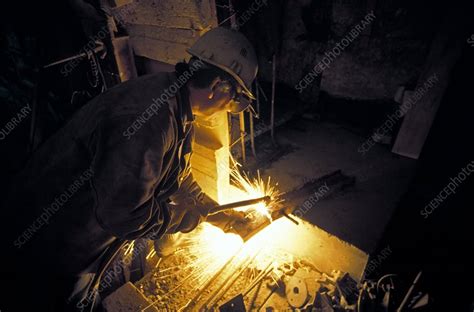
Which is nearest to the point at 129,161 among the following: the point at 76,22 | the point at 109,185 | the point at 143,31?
the point at 109,185

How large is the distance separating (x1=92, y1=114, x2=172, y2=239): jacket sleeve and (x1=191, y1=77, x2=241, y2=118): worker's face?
1.41 ft

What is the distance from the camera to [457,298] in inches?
98.3

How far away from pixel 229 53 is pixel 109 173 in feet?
4.60

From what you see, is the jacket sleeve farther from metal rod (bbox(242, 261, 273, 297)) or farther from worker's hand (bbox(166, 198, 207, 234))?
metal rod (bbox(242, 261, 273, 297))

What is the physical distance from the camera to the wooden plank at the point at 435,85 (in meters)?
4.55

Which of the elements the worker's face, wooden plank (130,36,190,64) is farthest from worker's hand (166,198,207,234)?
wooden plank (130,36,190,64)

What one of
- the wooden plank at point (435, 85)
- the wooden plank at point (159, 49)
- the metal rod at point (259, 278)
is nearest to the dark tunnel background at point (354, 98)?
the wooden plank at point (435, 85)

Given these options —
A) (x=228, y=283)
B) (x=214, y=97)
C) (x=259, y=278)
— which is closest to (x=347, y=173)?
(x=259, y=278)

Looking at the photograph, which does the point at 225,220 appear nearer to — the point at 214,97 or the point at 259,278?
the point at 259,278

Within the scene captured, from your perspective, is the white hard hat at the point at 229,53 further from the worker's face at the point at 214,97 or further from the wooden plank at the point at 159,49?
the wooden plank at the point at 159,49

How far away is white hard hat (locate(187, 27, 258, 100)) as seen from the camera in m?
2.38

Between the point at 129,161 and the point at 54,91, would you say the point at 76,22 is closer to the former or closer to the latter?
the point at 54,91

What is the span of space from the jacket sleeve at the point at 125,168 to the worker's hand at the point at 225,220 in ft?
3.46

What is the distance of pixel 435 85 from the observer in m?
5.02
